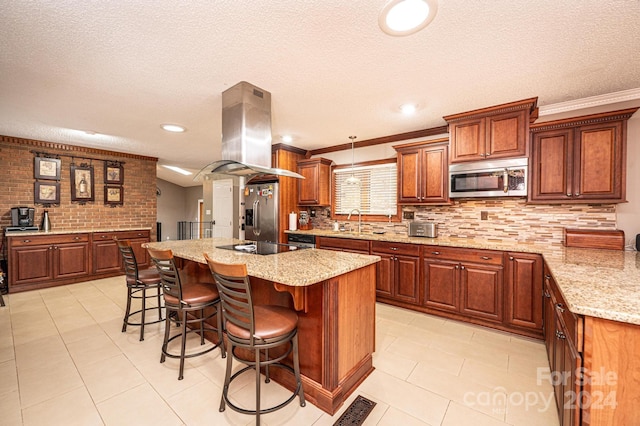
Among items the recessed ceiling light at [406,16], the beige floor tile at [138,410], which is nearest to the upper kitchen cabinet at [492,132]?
the recessed ceiling light at [406,16]

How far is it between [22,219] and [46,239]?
569 millimetres

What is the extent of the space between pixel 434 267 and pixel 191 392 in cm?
269

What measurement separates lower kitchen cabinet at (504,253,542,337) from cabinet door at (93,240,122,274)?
6164mm

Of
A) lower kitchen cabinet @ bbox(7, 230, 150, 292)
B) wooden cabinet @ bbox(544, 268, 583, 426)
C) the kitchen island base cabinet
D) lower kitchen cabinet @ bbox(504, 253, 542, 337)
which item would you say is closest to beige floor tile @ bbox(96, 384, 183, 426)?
the kitchen island base cabinet

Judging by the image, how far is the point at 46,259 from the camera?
427 centimetres

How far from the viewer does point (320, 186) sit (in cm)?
468

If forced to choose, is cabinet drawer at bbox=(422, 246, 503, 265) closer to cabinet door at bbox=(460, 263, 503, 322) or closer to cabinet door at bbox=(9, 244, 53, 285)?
cabinet door at bbox=(460, 263, 503, 322)

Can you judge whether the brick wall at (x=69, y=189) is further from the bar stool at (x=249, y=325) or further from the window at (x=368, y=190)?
the bar stool at (x=249, y=325)

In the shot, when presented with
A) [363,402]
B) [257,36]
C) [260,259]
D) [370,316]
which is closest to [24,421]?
[260,259]

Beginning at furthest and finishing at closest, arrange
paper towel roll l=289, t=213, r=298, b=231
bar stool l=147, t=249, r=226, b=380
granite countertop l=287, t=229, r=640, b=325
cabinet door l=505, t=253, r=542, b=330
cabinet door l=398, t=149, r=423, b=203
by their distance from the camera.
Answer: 1. paper towel roll l=289, t=213, r=298, b=231
2. cabinet door l=398, t=149, r=423, b=203
3. cabinet door l=505, t=253, r=542, b=330
4. bar stool l=147, t=249, r=226, b=380
5. granite countertop l=287, t=229, r=640, b=325

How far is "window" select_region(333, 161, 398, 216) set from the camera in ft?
14.0

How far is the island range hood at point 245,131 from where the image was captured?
2.48 meters

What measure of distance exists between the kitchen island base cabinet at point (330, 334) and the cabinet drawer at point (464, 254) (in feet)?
4.78

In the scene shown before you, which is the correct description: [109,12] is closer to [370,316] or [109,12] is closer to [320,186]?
[370,316]
